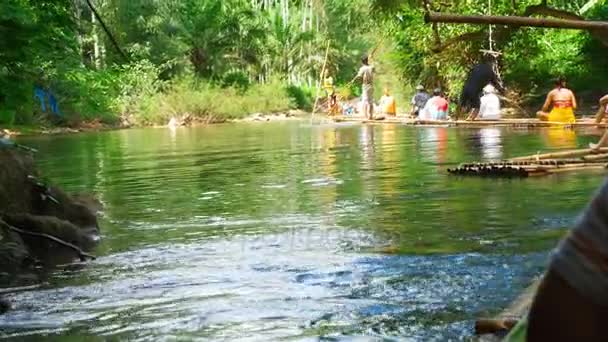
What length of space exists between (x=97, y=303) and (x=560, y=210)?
4.36 m

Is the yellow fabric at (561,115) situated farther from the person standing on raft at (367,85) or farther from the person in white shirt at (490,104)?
the person standing on raft at (367,85)

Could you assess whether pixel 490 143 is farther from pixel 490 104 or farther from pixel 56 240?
pixel 56 240

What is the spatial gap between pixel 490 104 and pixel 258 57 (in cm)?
3006

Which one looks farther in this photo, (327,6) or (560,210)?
(327,6)

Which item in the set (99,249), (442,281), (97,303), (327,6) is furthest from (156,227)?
(327,6)

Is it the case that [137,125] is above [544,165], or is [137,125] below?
above

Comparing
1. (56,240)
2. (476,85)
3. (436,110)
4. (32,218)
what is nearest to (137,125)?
(436,110)

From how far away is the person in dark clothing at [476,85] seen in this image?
20812mm

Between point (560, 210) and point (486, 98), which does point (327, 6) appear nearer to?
point (486, 98)

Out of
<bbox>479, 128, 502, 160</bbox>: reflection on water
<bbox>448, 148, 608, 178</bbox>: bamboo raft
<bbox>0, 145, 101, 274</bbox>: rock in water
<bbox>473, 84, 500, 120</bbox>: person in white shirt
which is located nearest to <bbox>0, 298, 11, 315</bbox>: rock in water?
<bbox>0, 145, 101, 274</bbox>: rock in water

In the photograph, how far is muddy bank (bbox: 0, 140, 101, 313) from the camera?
6.91 meters

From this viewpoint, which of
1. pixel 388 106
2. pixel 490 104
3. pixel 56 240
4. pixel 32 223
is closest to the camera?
pixel 56 240

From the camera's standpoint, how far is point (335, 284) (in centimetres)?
579

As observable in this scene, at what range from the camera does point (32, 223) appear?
7656 millimetres
